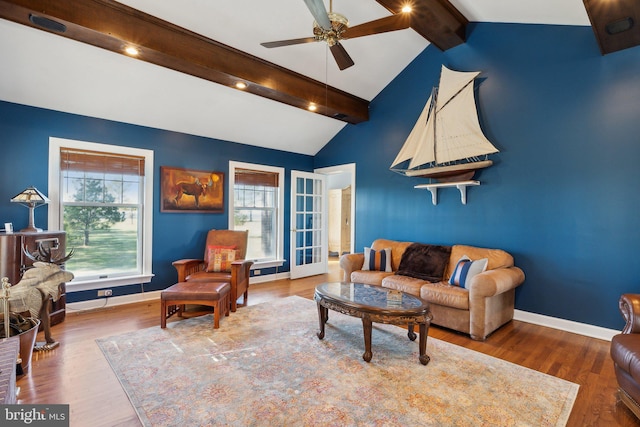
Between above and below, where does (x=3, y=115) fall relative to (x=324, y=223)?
above

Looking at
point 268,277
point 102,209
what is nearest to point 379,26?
point 102,209

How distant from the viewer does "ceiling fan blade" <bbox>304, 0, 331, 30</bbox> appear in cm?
189

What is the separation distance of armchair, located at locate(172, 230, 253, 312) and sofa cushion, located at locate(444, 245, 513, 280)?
103 inches

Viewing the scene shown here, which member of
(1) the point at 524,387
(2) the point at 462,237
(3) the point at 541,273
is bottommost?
(1) the point at 524,387

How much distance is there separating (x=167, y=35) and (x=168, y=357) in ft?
9.93

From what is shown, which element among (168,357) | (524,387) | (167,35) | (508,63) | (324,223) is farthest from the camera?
(324,223)

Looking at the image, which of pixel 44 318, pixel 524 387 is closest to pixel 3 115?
Answer: pixel 44 318

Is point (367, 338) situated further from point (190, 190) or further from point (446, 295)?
point (190, 190)

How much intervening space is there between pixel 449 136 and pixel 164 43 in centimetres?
344

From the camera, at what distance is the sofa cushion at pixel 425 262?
12.3 ft

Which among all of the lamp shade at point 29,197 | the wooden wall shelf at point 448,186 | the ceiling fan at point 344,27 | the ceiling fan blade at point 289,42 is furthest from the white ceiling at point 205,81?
the wooden wall shelf at point 448,186

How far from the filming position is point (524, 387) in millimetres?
2146

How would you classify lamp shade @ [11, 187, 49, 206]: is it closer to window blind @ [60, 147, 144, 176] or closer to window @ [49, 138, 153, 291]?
window @ [49, 138, 153, 291]

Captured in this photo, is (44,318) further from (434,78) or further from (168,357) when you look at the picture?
(434,78)
